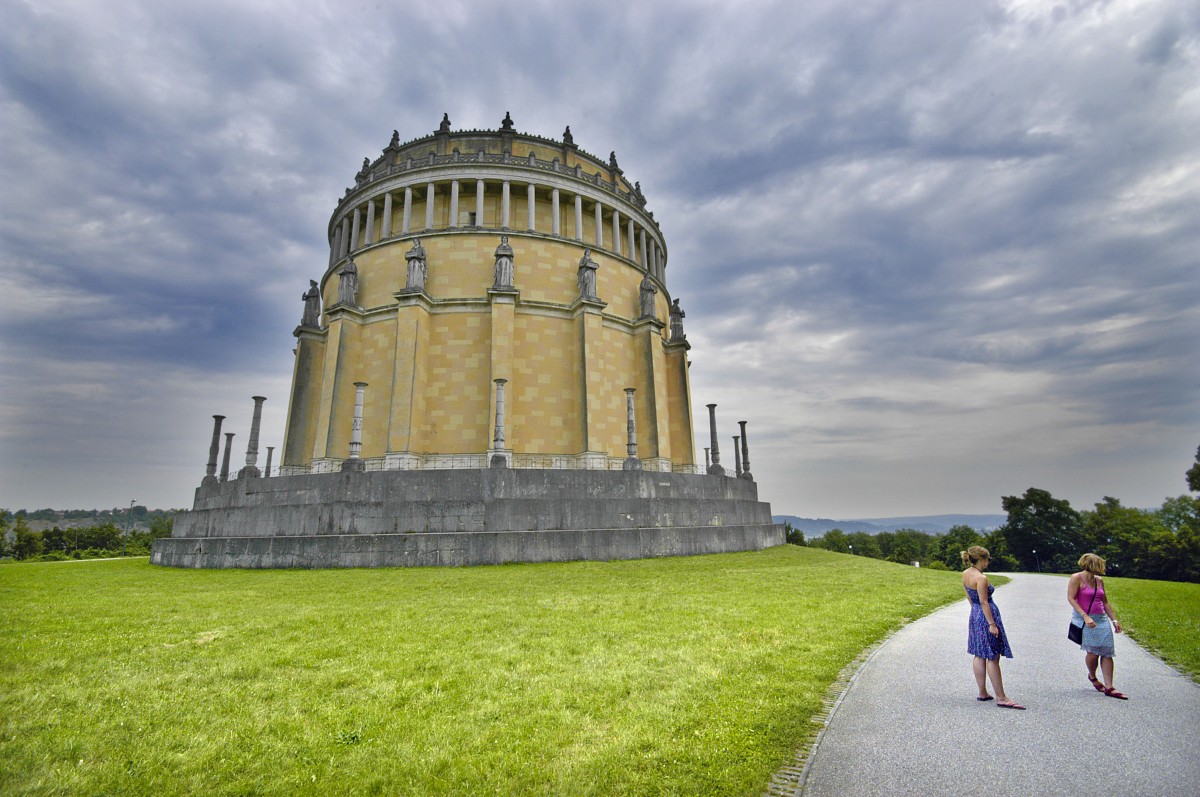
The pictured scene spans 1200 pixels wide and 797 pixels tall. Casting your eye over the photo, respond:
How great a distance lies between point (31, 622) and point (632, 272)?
1248 inches

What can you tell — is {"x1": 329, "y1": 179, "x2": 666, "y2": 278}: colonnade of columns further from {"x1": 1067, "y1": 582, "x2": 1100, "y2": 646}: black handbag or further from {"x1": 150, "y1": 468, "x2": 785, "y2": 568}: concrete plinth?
{"x1": 1067, "y1": 582, "x2": 1100, "y2": 646}: black handbag

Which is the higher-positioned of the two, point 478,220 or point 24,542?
point 478,220

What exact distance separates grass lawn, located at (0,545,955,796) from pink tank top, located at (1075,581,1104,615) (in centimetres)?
270

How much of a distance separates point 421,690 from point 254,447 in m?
27.7

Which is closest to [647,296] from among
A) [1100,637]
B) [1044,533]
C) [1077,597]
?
[1077,597]

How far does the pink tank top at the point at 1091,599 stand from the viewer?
638cm

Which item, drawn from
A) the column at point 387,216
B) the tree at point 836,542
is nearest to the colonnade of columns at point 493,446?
the column at point 387,216

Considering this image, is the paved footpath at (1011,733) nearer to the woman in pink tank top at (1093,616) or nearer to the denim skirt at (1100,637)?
the woman in pink tank top at (1093,616)

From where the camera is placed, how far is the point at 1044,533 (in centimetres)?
5844

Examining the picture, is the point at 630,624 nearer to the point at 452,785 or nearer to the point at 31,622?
the point at 452,785

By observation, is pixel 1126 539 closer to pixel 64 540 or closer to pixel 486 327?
pixel 486 327

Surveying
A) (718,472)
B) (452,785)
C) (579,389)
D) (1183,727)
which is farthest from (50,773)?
(718,472)

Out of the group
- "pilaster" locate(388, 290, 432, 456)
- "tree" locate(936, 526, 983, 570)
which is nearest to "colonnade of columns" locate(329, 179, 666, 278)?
"pilaster" locate(388, 290, 432, 456)

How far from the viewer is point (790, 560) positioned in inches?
813
